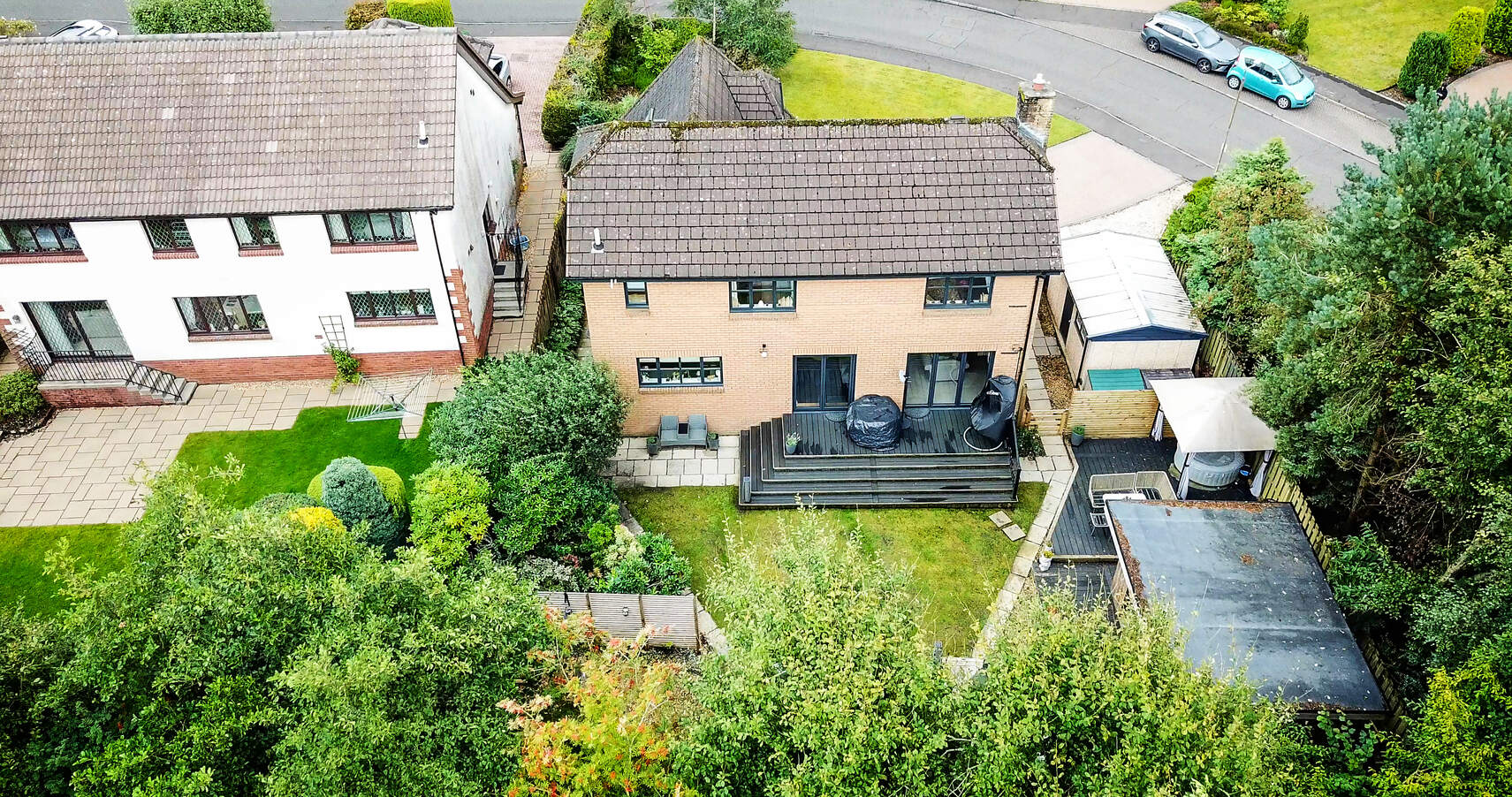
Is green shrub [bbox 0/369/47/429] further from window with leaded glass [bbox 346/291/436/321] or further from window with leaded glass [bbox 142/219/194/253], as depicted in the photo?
window with leaded glass [bbox 346/291/436/321]

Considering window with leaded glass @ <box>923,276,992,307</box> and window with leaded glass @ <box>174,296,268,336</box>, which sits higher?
window with leaded glass @ <box>923,276,992,307</box>

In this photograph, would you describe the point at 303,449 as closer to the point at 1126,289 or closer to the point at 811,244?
the point at 811,244

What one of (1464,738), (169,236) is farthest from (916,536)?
(169,236)

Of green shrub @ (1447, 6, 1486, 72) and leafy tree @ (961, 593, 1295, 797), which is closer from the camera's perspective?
leafy tree @ (961, 593, 1295, 797)

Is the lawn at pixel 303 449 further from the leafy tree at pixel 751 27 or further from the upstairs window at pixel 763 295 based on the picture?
the leafy tree at pixel 751 27

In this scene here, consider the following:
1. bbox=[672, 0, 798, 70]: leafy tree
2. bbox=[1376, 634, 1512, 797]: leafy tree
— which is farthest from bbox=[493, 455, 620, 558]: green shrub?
bbox=[672, 0, 798, 70]: leafy tree

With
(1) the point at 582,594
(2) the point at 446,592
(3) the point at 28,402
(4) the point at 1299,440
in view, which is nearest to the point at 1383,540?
(4) the point at 1299,440

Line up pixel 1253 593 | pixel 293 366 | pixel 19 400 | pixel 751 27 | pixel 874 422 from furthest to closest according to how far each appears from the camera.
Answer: pixel 751 27, pixel 293 366, pixel 19 400, pixel 874 422, pixel 1253 593

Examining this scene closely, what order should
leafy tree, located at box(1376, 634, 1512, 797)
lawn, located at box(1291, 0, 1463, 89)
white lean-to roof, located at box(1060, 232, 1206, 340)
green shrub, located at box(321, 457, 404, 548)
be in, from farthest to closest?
lawn, located at box(1291, 0, 1463, 89) → white lean-to roof, located at box(1060, 232, 1206, 340) → green shrub, located at box(321, 457, 404, 548) → leafy tree, located at box(1376, 634, 1512, 797)
